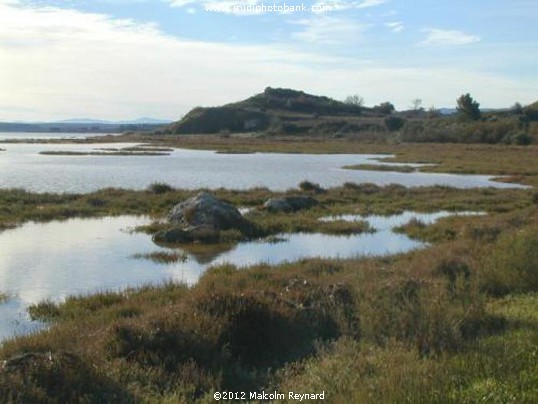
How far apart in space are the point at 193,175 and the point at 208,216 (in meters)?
28.9

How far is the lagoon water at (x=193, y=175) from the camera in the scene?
47812 mm

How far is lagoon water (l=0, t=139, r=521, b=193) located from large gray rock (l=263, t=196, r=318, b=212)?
11.5m

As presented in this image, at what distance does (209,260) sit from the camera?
69.5ft

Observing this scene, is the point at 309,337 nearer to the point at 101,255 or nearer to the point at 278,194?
the point at 101,255

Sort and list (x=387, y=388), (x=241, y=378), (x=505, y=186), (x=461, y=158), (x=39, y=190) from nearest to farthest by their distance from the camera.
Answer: (x=387, y=388), (x=241, y=378), (x=39, y=190), (x=505, y=186), (x=461, y=158)

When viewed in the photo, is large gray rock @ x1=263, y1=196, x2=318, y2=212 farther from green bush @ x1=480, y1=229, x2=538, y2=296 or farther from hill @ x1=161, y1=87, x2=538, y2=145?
hill @ x1=161, y1=87, x2=538, y2=145

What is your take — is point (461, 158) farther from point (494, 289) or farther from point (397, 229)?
point (494, 289)

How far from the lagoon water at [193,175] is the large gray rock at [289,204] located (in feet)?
37.7

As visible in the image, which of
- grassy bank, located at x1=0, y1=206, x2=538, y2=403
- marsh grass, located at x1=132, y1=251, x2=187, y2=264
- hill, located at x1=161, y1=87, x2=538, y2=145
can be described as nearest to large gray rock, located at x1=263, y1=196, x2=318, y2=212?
marsh grass, located at x1=132, y1=251, x2=187, y2=264

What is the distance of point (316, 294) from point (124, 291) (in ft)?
16.0

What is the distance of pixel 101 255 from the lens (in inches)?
849

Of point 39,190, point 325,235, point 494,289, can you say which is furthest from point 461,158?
point 494,289

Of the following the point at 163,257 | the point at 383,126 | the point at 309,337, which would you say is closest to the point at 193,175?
the point at 163,257

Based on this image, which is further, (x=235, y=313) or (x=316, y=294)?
(x=316, y=294)
